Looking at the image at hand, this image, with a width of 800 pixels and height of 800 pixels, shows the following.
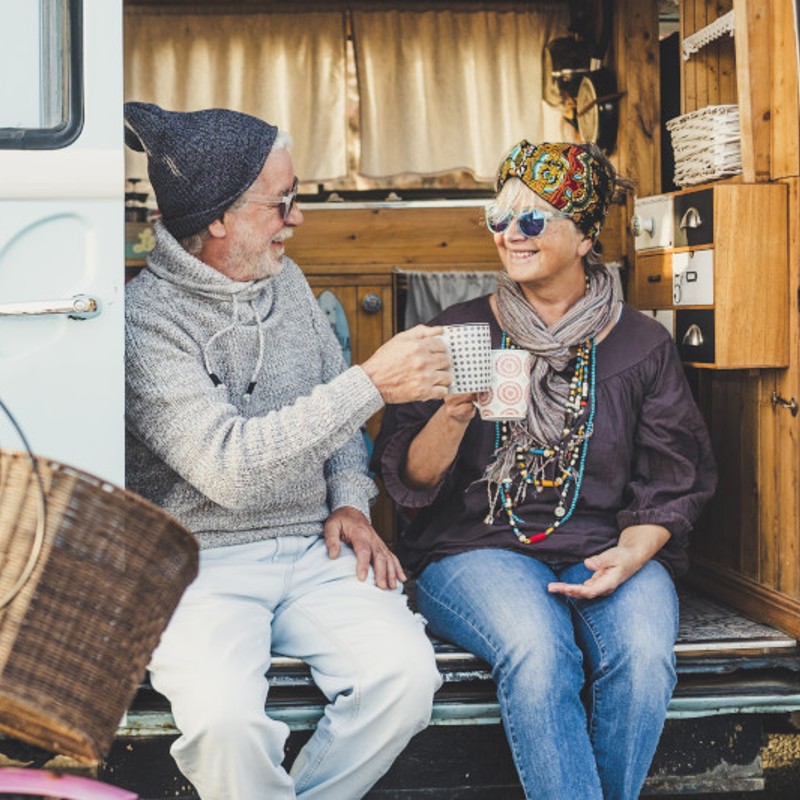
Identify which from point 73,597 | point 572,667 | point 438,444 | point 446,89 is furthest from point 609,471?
point 446,89

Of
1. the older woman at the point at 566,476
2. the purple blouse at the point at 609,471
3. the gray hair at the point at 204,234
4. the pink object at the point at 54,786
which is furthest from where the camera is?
the purple blouse at the point at 609,471

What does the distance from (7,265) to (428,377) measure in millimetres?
900

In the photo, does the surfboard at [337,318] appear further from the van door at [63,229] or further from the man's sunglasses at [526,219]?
the van door at [63,229]

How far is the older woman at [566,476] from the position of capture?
9.34 ft

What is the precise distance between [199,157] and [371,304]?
6.16 feet

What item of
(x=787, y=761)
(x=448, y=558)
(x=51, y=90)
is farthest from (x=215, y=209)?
(x=787, y=761)

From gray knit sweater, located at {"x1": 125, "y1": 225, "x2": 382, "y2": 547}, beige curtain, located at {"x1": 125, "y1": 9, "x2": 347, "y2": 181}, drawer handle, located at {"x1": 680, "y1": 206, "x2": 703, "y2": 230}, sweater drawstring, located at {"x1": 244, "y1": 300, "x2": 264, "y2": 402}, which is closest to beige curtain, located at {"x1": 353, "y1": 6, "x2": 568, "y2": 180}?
beige curtain, located at {"x1": 125, "y1": 9, "x2": 347, "y2": 181}

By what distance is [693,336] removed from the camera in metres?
3.47

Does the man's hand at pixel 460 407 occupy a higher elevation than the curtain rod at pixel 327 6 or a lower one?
lower

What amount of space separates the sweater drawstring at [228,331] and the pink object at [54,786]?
1.10m

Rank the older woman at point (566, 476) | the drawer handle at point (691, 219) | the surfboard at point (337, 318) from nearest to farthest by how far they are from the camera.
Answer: the older woman at point (566, 476) → the drawer handle at point (691, 219) → the surfboard at point (337, 318)

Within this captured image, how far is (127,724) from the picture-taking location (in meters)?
2.79

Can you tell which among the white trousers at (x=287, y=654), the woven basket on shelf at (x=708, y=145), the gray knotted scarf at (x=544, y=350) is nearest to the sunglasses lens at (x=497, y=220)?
the gray knotted scarf at (x=544, y=350)

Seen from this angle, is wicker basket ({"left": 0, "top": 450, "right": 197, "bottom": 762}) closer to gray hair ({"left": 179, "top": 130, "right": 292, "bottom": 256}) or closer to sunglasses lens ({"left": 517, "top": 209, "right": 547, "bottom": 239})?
gray hair ({"left": 179, "top": 130, "right": 292, "bottom": 256})
